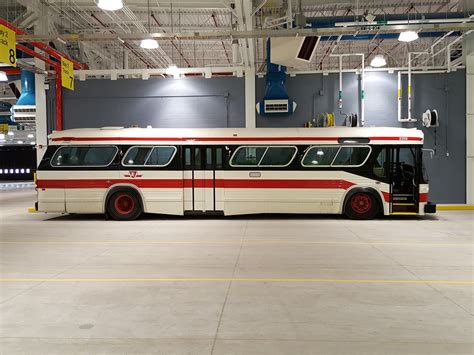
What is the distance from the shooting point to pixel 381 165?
1183 centimetres

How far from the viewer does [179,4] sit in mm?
13617

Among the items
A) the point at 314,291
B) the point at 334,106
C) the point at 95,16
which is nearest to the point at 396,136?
the point at 334,106

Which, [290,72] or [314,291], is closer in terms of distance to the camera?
[314,291]

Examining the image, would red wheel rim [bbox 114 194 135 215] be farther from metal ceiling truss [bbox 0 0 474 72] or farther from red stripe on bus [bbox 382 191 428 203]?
red stripe on bus [bbox 382 191 428 203]

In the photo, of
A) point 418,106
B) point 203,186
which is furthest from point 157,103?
point 418,106

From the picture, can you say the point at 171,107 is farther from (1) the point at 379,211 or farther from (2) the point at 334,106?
(1) the point at 379,211

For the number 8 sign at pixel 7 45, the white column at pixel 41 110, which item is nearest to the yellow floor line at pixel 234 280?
the number 8 sign at pixel 7 45

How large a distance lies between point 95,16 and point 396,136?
11893 mm

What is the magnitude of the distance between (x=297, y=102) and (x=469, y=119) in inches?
256

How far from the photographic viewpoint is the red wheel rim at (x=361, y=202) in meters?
12.0

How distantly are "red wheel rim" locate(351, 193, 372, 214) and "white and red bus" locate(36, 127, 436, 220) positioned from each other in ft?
0.10

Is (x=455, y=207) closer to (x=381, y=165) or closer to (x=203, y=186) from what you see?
(x=381, y=165)

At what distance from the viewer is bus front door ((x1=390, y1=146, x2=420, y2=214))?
11773 millimetres

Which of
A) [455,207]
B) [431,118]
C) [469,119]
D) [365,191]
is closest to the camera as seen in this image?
[365,191]
